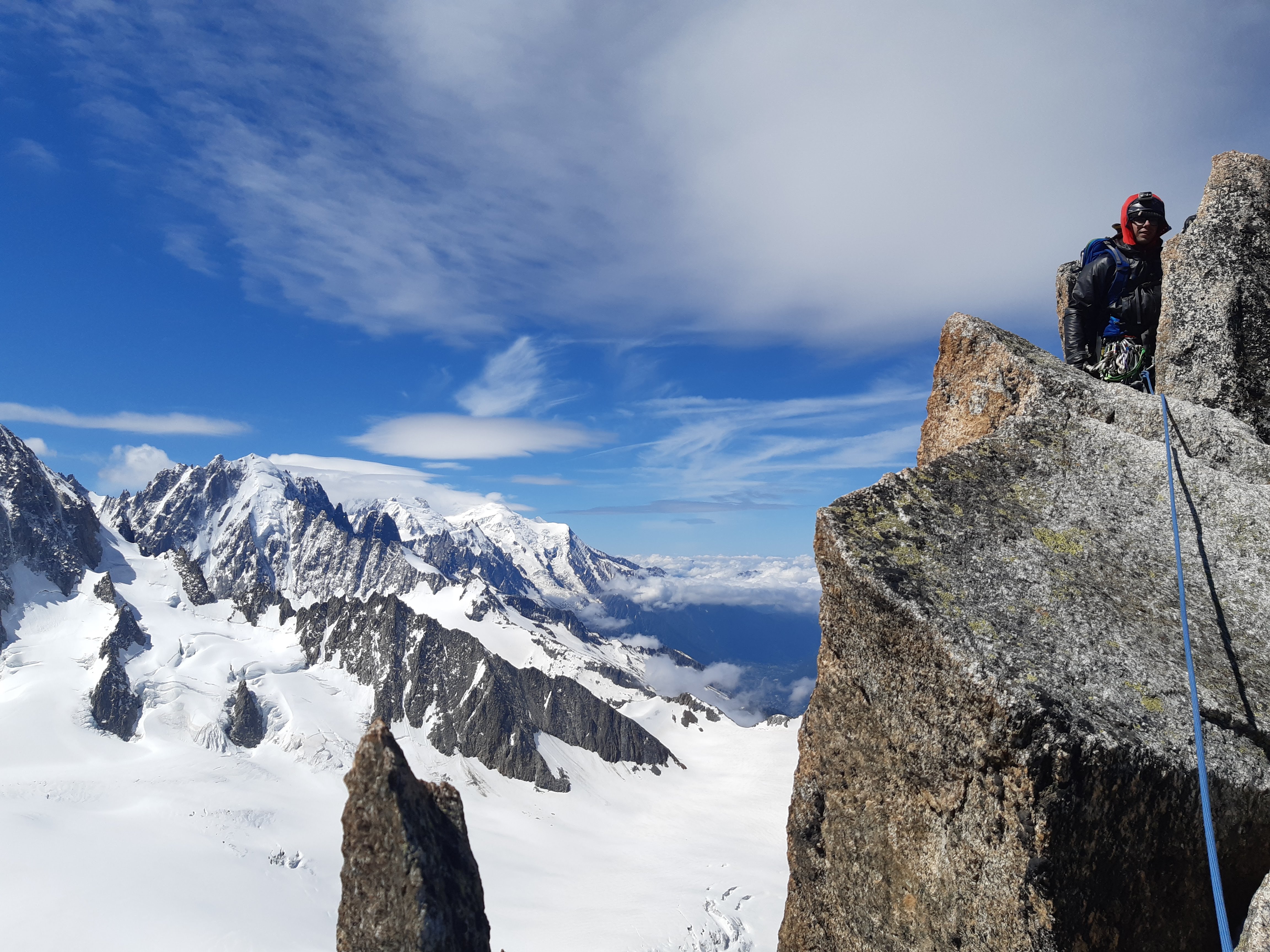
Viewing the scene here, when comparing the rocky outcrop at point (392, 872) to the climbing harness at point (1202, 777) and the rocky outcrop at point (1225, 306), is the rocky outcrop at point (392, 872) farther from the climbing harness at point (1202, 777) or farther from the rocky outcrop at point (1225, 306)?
the rocky outcrop at point (1225, 306)

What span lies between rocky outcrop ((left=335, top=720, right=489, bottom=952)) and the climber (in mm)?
16119

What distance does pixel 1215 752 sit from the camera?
224 inches

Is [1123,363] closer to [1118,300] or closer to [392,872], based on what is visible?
[1118,300]

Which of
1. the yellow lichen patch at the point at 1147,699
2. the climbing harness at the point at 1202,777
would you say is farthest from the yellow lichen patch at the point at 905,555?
the climbing harness at the point at 1202,777

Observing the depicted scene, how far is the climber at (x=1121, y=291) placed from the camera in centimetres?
1308

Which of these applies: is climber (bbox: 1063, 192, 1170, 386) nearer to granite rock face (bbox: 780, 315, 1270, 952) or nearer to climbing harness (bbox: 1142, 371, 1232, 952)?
granite rock face (bbox: 780, 315, 1270, 952)

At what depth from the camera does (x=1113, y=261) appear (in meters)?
13.3

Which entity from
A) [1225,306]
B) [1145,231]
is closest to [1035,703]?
[1225,306]

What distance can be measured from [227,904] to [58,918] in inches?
1151

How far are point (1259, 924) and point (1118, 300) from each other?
12.5 metres

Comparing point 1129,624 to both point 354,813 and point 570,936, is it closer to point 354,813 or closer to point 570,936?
point 354,813

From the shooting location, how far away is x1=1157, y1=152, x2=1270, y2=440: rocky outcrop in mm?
12023

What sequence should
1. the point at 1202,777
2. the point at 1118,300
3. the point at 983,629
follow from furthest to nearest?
the point at 1118,300
the point at 983,629
the point at 1202,777

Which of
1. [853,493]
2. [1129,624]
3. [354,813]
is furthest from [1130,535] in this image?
[354,813]
